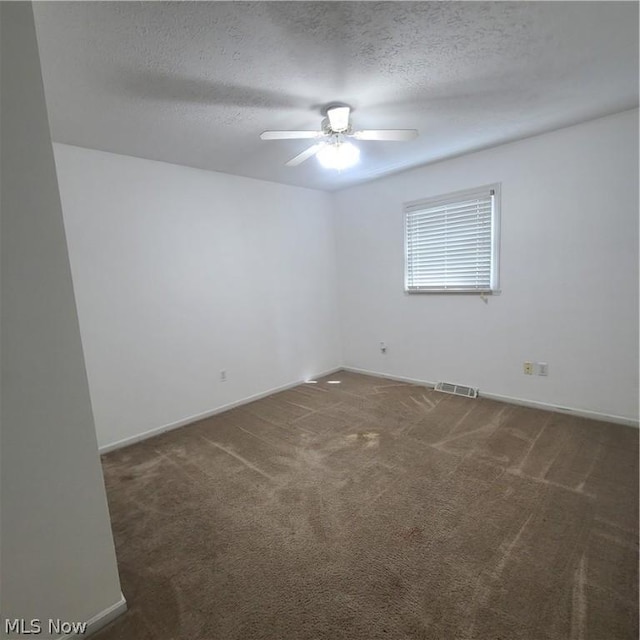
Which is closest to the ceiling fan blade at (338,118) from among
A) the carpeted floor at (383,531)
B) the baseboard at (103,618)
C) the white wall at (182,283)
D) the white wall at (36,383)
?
the white wall at (36,383)

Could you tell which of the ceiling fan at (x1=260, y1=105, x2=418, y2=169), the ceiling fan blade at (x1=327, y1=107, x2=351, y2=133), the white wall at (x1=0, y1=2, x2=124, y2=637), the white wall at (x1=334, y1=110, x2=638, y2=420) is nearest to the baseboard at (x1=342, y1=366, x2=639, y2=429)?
the white wall at (x1=334, y1=110, x2=638, y2=420)

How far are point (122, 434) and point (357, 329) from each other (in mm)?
3050

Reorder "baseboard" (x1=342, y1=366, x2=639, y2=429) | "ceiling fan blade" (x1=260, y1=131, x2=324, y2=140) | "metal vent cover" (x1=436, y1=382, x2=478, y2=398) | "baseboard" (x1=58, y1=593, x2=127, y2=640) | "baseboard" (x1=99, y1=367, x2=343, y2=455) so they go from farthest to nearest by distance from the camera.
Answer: "metal vent cover" (x1=436, y1=382, x2=478, y2=398), "baseboard" (x1=99, y1=367, x2=343, y2=455), "baseboard" (x1=342, y1=366, x2=639, y2=429), "ceiling fan blade" (x1=260, y1=131, x2=324, y2=140), "baseboard" (x1=58, y1=593, x2=127, y2=640)

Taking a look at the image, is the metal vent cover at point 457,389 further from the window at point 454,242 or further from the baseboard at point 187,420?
the baseboard at point 187,420

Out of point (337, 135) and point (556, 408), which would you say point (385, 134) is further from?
point (556, 408)

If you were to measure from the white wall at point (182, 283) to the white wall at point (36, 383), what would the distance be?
1825mm

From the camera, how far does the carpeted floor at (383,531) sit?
Answer: 1411 millimetres

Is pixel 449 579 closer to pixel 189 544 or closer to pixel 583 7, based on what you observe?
pixel 189 544

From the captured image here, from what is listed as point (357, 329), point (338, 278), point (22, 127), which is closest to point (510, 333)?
point (357, 329)

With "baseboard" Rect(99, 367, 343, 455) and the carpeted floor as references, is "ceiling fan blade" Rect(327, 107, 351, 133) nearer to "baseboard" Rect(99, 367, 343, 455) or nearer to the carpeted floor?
the carpeted floor

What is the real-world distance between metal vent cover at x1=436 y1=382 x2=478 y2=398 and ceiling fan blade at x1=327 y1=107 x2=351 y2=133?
291cm

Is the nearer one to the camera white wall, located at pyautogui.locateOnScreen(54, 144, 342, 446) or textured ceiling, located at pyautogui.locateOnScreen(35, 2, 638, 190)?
textured ceiling, located at pyautogui.locateOnScreen(35, 2, 638, 190)

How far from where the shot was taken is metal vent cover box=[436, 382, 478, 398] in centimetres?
371

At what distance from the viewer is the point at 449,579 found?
5.15 feet
